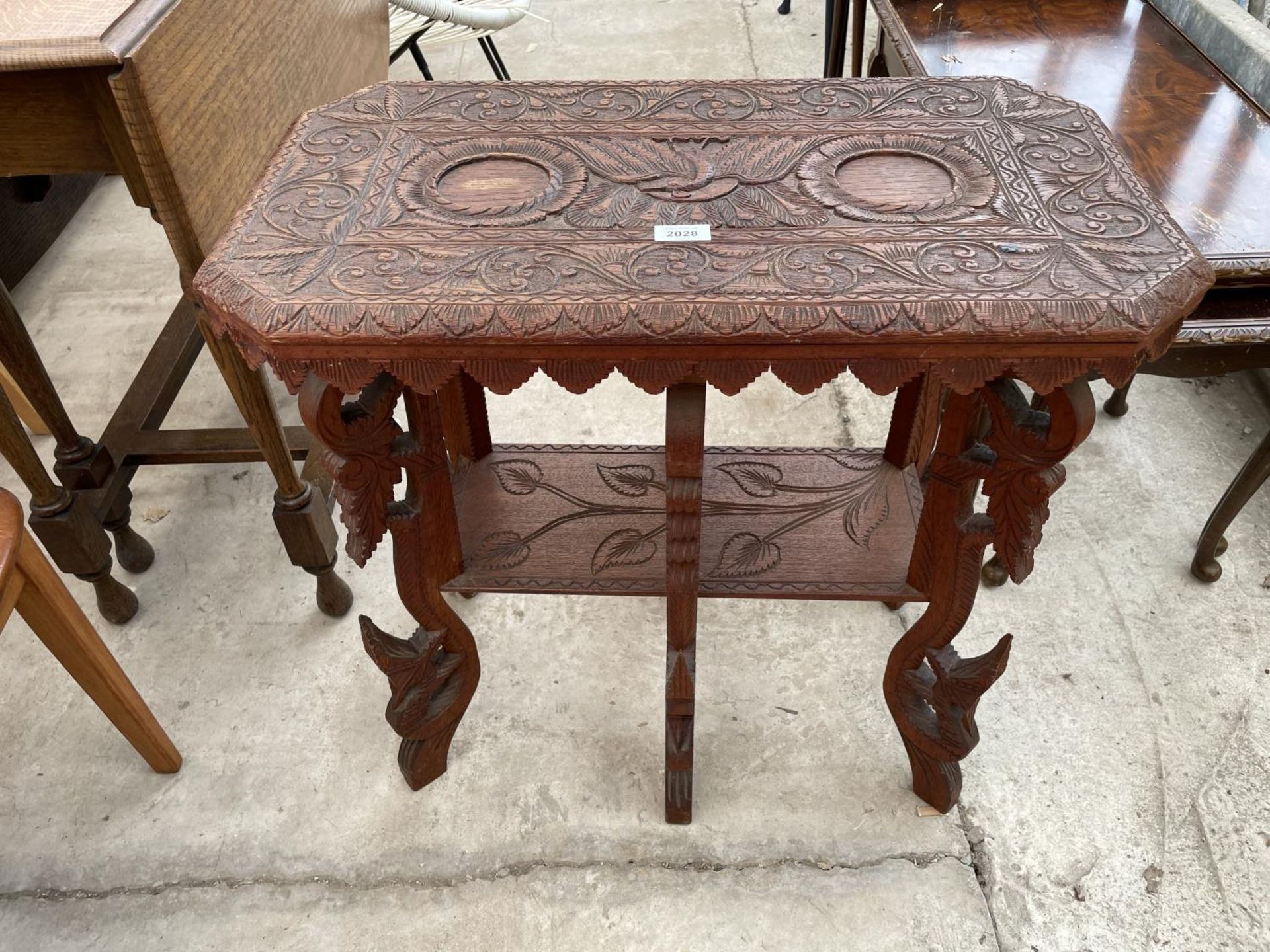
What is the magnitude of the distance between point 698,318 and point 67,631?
109 centimetres

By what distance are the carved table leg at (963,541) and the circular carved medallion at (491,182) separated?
0.61m

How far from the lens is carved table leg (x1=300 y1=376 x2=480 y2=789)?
123cm

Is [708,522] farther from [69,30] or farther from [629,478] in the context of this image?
[69,30]

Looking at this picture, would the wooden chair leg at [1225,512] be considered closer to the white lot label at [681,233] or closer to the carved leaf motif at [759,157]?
the carved leaf motif at [759,157]

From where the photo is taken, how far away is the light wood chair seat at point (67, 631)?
1.29 meters

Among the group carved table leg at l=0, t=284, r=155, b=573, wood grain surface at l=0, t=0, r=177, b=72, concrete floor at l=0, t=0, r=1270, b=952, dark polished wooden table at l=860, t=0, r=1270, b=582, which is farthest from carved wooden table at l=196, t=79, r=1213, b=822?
carved table leg at l=0, t=284, r=155, b=573

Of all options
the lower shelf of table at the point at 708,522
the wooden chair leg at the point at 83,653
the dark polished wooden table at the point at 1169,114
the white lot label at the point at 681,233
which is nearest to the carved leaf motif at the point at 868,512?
the lower shelf of table at the point at 708,522

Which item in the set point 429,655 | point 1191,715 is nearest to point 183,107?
point 429,655

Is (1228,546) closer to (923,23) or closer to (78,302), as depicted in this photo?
(923,23)

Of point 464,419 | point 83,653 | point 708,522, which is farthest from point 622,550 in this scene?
point 83,653

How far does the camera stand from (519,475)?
5.68 ft

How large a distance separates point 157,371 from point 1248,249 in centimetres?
211

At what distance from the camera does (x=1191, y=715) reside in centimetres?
171

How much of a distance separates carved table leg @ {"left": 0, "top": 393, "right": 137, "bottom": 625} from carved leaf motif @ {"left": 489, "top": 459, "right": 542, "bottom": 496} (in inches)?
31.0
